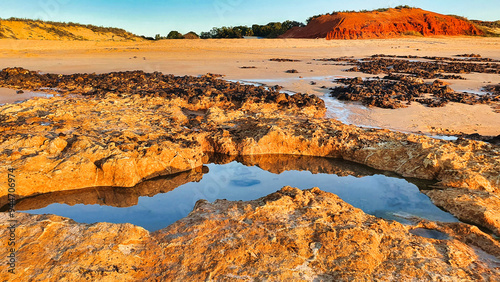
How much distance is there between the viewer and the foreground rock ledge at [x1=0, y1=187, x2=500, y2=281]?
8.02 ft

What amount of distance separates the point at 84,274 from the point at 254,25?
45946mm

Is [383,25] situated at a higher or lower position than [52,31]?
higher

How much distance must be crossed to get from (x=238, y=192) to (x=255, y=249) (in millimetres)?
1822

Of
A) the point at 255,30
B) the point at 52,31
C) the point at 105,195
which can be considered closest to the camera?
the point at 105,195

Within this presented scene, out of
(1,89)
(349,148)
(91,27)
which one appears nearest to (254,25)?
(91,27)

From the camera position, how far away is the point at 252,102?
26.4 ft

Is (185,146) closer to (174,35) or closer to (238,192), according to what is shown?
(238,192)

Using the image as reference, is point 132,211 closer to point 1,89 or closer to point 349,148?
point 349,148

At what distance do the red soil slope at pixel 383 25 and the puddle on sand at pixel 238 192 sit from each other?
36.6 metres

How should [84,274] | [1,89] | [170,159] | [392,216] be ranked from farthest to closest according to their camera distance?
[1,89] < [170,159] < [392,216] < [84,274]

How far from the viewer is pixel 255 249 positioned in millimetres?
2693

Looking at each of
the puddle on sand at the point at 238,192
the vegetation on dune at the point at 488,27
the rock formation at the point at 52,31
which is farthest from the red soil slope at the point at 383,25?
the puddle on sand at the point at 238,192

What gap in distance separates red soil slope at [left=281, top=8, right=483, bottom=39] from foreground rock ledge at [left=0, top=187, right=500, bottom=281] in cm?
3876

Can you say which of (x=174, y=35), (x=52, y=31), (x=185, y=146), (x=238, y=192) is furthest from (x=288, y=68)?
(x=52, y=31)
